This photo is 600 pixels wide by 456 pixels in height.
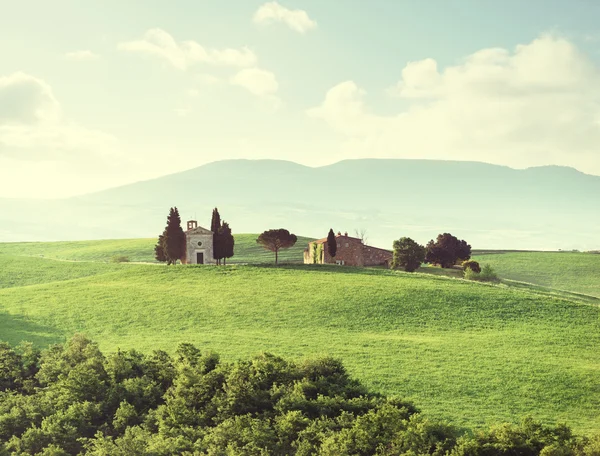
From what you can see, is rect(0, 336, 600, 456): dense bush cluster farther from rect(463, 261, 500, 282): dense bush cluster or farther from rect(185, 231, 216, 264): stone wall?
rect(463, 261, 500, 282): dense bush cluster

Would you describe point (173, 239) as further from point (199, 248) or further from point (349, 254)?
point (349, 254)

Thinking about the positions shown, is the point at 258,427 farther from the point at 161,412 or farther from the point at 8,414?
the point at 8,414

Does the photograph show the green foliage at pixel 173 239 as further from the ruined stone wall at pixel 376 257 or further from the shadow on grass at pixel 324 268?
the ruined stone wall at pixel 376 257

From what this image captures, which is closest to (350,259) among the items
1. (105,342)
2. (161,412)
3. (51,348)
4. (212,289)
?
(212,289)

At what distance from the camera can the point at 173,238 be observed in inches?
3374

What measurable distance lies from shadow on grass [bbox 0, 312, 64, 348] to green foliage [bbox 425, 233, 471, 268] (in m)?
60.5

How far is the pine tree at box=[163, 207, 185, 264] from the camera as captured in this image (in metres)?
85.6

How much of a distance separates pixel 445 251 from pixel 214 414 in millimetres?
72393

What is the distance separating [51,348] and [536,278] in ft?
274

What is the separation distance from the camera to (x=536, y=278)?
110 metres

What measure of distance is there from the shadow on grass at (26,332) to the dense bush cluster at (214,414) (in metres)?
11.2

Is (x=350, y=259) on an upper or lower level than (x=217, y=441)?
upper

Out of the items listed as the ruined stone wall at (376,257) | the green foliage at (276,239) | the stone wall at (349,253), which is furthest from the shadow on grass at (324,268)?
the ruined stone wall at (376,257)

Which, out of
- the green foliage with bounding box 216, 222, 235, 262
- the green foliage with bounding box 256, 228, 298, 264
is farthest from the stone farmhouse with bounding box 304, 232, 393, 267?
the green foliage with bounding box 216, 222, 235, 262
